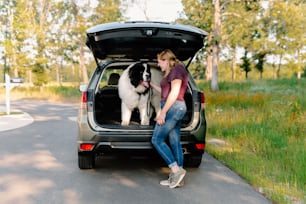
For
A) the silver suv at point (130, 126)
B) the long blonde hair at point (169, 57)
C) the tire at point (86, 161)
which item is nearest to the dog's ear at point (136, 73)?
the silver suv at point (130, 126)

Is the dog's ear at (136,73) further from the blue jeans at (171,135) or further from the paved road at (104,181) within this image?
the paved road at (104,181)

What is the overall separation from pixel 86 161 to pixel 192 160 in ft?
5.59

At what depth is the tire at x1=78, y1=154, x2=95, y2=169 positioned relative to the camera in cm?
526

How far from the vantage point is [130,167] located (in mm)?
5656

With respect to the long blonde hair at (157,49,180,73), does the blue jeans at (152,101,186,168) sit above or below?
below

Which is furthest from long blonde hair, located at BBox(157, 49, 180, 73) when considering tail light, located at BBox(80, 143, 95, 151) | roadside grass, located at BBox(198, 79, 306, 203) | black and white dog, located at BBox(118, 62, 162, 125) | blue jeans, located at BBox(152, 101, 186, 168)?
roadside grass, located at BBox(198, 79, 306, 203)

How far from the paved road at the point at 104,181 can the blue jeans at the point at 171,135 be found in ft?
1.34

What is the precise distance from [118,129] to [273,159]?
281cm

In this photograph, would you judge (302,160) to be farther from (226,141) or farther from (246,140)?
(226,141)

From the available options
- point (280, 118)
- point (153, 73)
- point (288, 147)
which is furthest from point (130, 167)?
point (280, 118)

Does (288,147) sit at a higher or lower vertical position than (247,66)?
lower

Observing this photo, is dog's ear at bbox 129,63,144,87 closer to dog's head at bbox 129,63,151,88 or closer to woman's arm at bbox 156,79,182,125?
dog's head at bbox 129,63,151,88

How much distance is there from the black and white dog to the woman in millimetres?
874

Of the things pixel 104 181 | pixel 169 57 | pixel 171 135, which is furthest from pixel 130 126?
pixel 169 57
